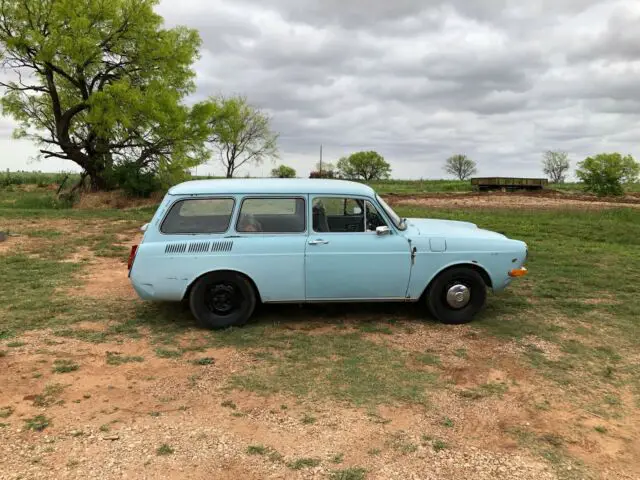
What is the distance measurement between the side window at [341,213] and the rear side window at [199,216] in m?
1.06

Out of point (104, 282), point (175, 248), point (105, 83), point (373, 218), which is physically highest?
point (105, 83)

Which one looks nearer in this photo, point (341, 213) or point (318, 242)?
point (318, 242)

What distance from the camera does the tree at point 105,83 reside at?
22000 millimetres

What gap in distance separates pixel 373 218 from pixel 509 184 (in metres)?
37.6

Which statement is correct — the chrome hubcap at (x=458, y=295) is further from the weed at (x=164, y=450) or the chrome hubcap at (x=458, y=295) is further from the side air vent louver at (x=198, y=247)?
the weed at (x=164, y=450)

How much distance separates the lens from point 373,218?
587 cm

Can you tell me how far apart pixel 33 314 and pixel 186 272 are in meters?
2.12

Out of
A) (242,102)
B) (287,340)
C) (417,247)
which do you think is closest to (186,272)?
(287,340)

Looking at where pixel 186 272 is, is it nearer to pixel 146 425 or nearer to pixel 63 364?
pixel 63 364

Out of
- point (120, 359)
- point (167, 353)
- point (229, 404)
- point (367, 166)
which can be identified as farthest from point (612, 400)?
point (367, 166)

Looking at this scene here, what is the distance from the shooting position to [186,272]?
5.54 meters

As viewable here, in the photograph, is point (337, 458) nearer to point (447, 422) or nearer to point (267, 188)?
point (447, 422)

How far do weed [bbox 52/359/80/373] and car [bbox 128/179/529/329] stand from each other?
3.71 ft

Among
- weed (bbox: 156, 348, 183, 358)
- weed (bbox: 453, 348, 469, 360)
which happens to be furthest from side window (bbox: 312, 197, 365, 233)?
weed (bbox: 156, 348, 183, 358)
